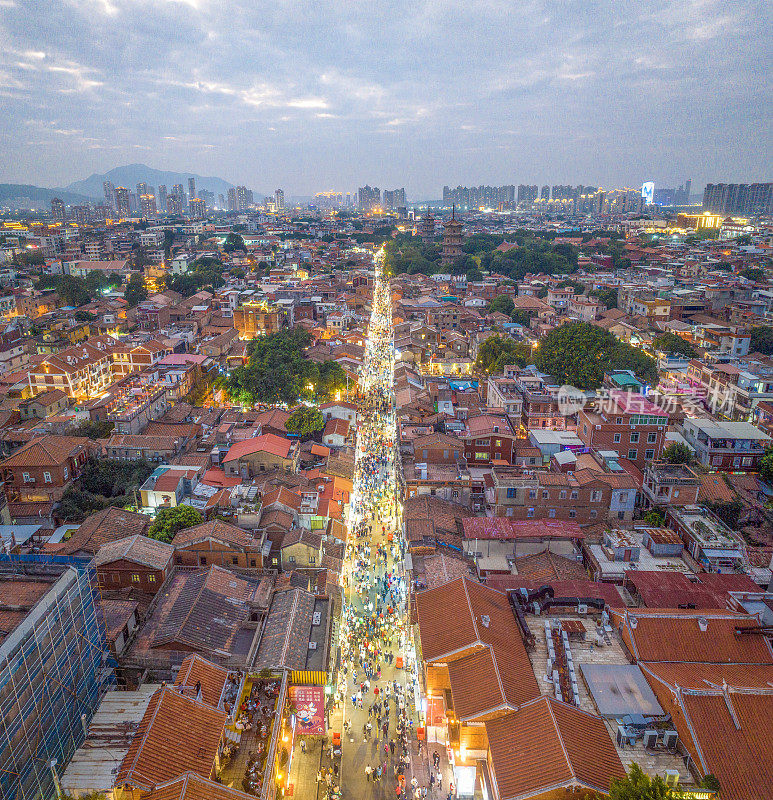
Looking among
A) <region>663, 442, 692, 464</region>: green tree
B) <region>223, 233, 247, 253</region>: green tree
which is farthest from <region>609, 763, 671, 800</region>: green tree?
<region>223, 233, 247, 253</region>: green tree

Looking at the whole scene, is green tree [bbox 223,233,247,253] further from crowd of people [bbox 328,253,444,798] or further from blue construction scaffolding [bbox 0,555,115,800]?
blue construction scaffolding [bbox 0,555,115,800]

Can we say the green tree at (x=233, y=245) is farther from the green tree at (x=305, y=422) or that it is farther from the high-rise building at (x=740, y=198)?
the high-rise building at (x=740, y=198)

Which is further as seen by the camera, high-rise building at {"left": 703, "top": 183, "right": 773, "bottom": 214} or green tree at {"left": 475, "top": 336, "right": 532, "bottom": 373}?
high-rise building at {"left": 703, "top": 183, "right": 773, "bottom": 214}

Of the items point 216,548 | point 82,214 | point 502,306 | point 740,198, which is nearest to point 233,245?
point 502,306

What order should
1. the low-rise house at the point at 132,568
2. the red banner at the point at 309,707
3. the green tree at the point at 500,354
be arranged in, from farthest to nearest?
1. the green tree at the point at 500,354
2. the low-rise house at the point at 132,568
3. the red banner at the point at 309,707

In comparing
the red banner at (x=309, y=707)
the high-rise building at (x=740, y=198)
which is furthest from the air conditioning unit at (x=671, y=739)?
the high-rise building at (x=740, y=198)

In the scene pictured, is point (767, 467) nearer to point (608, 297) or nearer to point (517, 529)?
point (517, 529)

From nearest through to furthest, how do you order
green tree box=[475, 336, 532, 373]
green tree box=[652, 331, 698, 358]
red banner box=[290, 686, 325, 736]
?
1. red banner box=[290, 686, 325, 736]
2. green tree box=[475, 336, 532, 373]
3. green tree box=[652, 331, 698, 358]
